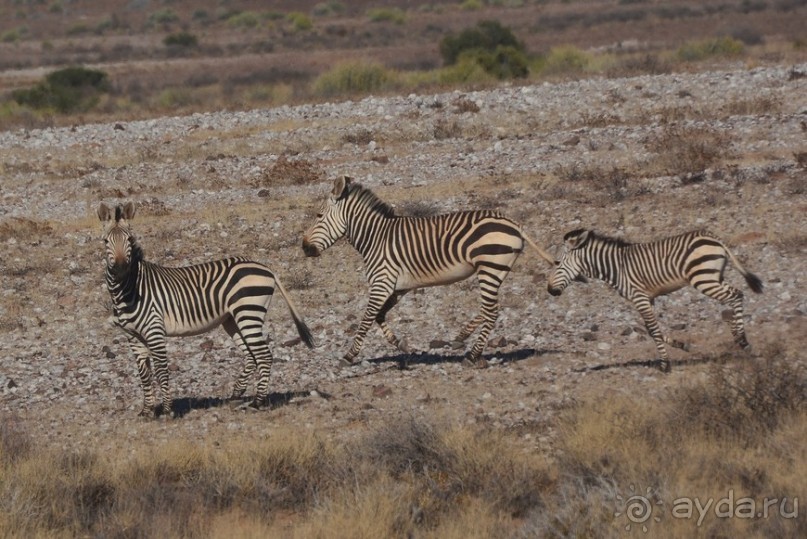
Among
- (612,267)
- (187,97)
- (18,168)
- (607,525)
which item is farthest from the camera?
(187,97)

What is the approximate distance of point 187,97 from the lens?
45.3 m

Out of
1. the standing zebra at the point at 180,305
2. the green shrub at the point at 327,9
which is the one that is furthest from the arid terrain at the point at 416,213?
the green shrub at the point at 327,9

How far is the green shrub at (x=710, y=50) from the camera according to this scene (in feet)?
145

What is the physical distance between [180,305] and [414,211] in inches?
373

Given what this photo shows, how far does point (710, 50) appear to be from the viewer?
45656 millimetres

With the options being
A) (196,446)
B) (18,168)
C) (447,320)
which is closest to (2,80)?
(18,168)

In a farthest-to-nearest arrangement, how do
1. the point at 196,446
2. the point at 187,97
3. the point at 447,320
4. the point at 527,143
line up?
the point at 187,97 < the point at 527,143 < the point at 447,320 < the point at 196,446

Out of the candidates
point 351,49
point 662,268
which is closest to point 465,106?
point 662,268

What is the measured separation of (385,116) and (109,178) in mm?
7765

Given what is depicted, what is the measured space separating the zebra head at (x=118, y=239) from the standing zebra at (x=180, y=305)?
0.20ft

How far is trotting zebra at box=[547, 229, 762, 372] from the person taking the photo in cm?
1253

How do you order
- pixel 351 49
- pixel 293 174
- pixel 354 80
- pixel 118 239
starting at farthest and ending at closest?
pixel 351 49 < pixel 354 80 < pixel 293 174 < pixel 118 239

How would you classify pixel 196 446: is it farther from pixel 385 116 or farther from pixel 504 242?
pixel 385 116

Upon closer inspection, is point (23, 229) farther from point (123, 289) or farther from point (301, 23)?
point (301, 23)
